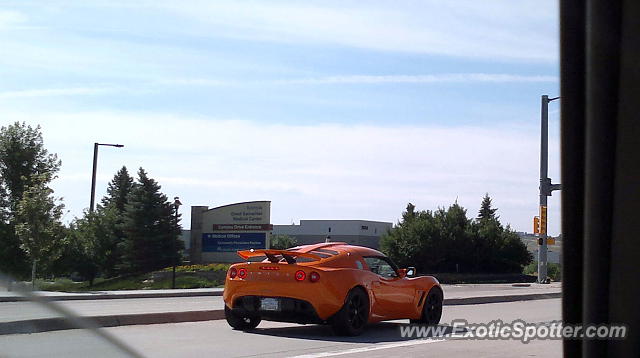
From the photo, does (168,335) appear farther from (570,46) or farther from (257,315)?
(570,46)

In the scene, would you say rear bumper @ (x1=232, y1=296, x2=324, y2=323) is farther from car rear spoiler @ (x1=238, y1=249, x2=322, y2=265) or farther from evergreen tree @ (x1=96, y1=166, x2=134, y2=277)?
evergreen tree @ (x1=96, y1=166, x2=134, y2=277)

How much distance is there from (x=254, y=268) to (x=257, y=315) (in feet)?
2.23

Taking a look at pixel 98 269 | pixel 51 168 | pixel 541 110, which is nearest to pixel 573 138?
pixel 541 110

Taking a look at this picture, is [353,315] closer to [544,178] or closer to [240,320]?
[240,320]

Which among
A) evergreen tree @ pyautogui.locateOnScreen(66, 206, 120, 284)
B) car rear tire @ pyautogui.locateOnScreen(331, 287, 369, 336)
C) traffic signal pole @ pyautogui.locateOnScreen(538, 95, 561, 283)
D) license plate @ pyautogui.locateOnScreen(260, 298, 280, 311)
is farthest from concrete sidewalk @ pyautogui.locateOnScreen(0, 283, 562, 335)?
evergreen tree @ pyautogui.locateOnScreen(66, 206, 120, 284)

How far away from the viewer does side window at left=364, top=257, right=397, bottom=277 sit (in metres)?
12.2

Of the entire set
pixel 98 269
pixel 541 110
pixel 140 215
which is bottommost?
pixel 98 269

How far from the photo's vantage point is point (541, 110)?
33938mm

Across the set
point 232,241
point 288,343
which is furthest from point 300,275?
point 232,241

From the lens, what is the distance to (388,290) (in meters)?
12.2

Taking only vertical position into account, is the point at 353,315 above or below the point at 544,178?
below

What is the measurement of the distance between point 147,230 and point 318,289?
48.4 meters

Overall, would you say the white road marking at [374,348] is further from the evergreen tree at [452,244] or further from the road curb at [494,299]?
the evergreen tree at [452,244]

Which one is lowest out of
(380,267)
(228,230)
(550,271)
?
(550,271)
